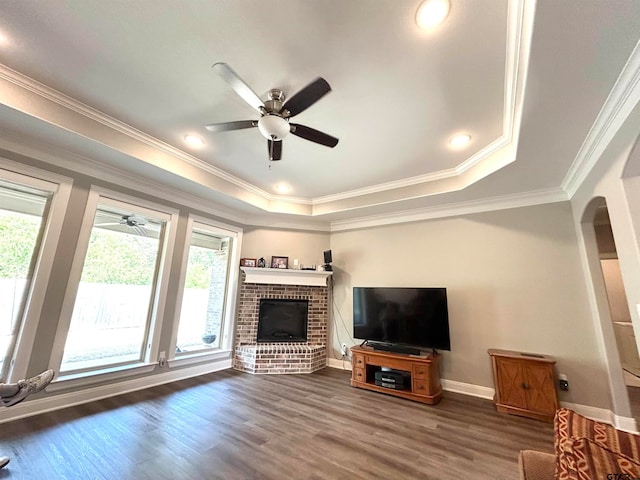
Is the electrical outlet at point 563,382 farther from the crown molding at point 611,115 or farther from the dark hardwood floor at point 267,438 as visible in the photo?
the crown molding at point 611,115

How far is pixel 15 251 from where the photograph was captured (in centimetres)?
271

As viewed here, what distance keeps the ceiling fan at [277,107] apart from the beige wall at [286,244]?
269 centimetres

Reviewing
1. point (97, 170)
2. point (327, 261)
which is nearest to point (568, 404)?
point (327, 261)

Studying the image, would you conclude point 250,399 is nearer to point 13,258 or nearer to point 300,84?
point 13,258

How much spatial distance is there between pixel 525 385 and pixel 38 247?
5557mm

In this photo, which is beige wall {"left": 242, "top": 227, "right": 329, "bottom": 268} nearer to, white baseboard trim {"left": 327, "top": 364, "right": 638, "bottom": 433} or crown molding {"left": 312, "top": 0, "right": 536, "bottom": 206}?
crown molding {"left": 312, "top": 0, "right": 536, "bottom": 206}

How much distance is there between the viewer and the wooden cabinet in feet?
9.57

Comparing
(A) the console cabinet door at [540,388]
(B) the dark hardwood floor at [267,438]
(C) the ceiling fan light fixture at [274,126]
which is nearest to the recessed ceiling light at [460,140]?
(C) the ceiling fan light fixture at [274,126]

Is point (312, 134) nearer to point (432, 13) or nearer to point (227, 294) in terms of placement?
point (432, 13)

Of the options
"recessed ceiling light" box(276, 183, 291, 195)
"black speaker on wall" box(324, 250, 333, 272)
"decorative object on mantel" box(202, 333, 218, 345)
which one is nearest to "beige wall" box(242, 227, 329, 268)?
"black speaker on wall" box(324, 250, 333, 272)

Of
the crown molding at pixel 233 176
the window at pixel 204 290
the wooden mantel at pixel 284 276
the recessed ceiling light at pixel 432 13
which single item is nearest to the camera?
the recessed ceiling light at pixel 432 13

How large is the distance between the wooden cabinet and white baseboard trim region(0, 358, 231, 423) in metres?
4.06

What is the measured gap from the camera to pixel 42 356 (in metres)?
2.74

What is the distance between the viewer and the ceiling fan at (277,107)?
1.89m
